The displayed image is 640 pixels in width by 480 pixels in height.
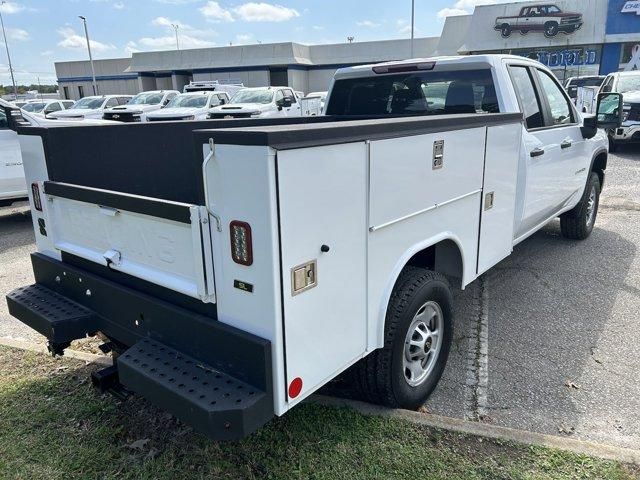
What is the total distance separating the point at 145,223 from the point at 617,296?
445cm

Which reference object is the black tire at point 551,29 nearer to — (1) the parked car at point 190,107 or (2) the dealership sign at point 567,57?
(2) the dealership sign at point 567,57

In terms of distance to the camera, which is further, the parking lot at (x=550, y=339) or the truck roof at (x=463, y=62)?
the truck roof at (x=463, y=62)

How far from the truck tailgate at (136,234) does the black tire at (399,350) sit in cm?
105

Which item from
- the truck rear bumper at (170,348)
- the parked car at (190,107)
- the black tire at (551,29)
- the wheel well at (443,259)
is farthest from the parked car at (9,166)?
the black tire at (551,29)

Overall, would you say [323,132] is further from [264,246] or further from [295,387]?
[295,387]

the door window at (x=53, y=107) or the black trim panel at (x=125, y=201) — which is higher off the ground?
the black trim panel at (x=125, y=201)

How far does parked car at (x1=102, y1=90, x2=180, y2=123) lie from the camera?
19656mm

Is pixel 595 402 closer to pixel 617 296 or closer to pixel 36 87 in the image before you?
pixel 617 296

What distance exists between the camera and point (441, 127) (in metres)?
2.97

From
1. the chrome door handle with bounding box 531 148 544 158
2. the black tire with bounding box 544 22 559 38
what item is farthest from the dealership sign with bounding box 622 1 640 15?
the chrome door handle with bounding box 531 148 544 158

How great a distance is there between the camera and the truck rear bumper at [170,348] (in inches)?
85.4

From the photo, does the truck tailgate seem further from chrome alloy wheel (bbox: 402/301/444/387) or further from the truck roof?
the truck roof

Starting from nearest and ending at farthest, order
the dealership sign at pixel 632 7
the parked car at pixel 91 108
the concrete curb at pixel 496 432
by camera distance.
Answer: the concrete curb at pixel 496 432 < the parked car at pixel 91 108 < the dealership sign at pixel 632 7

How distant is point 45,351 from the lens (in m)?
4.12
